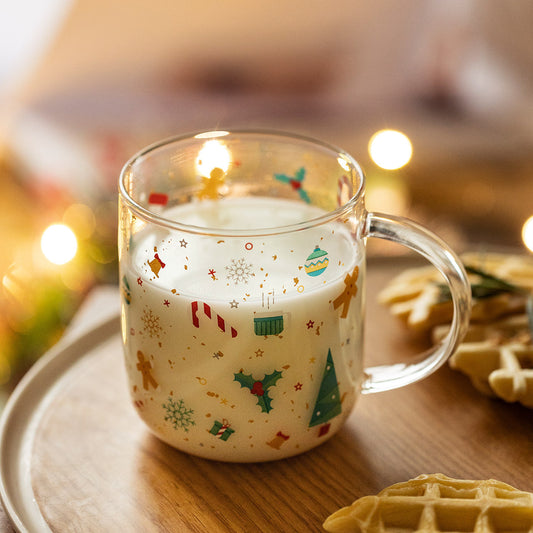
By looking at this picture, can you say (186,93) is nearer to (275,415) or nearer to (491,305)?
(491,305)

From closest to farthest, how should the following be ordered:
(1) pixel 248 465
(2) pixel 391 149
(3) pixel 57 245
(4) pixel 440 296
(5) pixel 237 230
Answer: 1. (5) pixel 237 230
2. (1) pixel 248 465
3. (4) pixel 440 296
4. (3) pixel 57 245
5. (2) pixel 391 149

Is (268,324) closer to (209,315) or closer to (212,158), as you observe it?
(209,315)

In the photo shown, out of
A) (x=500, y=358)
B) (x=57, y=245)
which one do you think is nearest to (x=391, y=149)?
(x=57, y=245)

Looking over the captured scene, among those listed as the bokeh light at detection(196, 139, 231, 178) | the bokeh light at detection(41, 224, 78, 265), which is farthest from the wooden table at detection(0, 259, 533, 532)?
the bokeh light at detection(41, 224, 78, 265)

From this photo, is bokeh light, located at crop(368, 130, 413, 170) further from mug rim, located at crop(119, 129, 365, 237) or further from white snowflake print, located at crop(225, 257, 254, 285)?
white snowflake print, located at crop(225, 257, 254, 285)

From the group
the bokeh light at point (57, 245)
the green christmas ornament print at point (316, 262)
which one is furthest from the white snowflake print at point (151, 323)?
the bokeh light at point (57, 245)

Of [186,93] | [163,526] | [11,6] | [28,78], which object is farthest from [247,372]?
[11,6]
